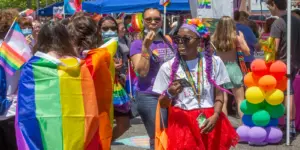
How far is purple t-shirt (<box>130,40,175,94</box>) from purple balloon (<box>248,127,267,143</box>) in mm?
2687

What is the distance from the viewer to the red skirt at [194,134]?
15.8 ft

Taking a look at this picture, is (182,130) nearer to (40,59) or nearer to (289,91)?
(40,59)

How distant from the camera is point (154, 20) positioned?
600 centimetres

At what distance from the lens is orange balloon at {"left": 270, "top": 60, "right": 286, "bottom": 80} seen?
8.09 meters

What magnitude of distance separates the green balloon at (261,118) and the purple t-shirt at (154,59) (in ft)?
8.80

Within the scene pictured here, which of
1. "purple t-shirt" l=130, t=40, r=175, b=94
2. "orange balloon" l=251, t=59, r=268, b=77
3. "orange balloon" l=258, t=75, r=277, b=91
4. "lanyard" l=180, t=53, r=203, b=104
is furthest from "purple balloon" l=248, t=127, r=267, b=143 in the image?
"lanyard" l=180, t=53, r=203, b=104

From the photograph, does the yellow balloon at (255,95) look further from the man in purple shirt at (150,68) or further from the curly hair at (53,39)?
the curly hair at (53,39)

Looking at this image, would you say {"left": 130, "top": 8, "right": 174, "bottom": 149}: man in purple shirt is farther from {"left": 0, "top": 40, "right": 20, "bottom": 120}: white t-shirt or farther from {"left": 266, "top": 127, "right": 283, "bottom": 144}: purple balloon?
{"left": 266, "top": 127, "right": 283, "bottom": 144}: purple balloon

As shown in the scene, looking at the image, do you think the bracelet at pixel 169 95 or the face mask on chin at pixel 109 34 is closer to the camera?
the bracelet at pixel 169 95

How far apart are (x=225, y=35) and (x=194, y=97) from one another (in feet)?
13.4

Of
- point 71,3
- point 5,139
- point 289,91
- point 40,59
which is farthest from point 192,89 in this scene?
point 71,3

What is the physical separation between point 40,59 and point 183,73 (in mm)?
1174

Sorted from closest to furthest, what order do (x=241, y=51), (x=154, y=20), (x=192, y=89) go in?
(x=192, y=89) < (x=154, y=20) < (x=241, y=51)

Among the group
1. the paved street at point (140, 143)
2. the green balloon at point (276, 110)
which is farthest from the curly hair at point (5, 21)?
the green balloon at point (276, 110)
